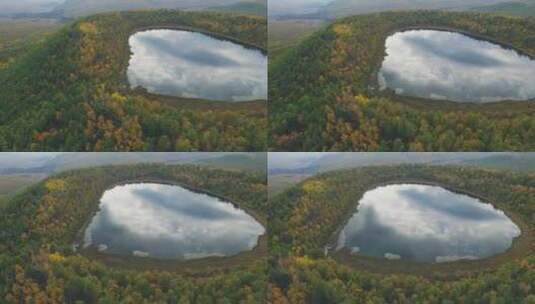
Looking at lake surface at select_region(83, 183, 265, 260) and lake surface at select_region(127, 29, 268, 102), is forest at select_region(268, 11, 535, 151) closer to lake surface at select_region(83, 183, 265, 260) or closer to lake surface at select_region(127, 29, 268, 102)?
lake surface at select_region(127, 29, 268, 102)

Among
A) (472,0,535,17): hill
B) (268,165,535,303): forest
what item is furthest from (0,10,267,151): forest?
(472,0,535,17): hill


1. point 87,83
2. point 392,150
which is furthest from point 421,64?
point 87,83

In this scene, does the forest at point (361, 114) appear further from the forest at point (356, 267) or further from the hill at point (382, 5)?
the hill at point (382, 5)

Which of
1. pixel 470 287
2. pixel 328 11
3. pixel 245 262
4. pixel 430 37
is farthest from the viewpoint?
pixel 328 11

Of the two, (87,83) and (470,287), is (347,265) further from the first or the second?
(87,83)

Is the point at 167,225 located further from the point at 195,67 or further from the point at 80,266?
the point at 195,67

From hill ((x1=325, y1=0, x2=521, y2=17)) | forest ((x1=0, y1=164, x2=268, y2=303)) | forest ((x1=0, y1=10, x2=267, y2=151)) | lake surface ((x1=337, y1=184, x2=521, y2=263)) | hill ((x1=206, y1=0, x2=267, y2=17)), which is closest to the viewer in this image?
forest ((x1=0, y1=164, x2=268, y2=303))

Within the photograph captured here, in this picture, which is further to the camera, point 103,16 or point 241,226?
point 103,16
